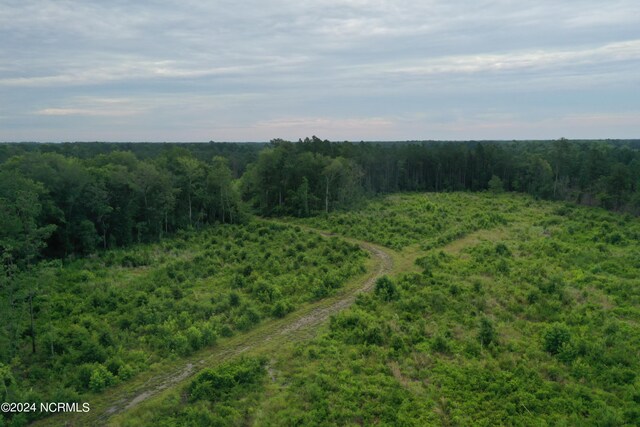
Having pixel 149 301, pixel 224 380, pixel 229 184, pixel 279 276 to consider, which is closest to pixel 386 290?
pixel 279 276

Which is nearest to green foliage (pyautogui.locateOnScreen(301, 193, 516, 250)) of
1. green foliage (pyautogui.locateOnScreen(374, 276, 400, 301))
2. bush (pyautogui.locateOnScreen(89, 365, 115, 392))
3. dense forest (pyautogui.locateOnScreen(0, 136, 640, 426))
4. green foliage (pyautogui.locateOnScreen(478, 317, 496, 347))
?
dense forest (pyautogui.locateOnScreen(0, 136, 640, 426))

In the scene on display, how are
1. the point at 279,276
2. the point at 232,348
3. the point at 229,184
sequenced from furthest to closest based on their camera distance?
the point at 229,184 < the point at 279,276 < the point at 232,348

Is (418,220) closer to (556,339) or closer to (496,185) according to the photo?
(556,339)

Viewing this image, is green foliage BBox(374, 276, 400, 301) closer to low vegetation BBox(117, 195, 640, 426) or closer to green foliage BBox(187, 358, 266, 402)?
low vegetation BBox(117, 195, 640, 426)

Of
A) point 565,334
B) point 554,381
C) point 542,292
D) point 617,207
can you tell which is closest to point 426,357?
point 554,381

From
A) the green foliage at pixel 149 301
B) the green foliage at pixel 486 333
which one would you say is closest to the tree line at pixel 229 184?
the green foliage at pixel 149 301

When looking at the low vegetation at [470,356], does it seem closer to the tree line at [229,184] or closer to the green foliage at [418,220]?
the green foliage at [418,220]
